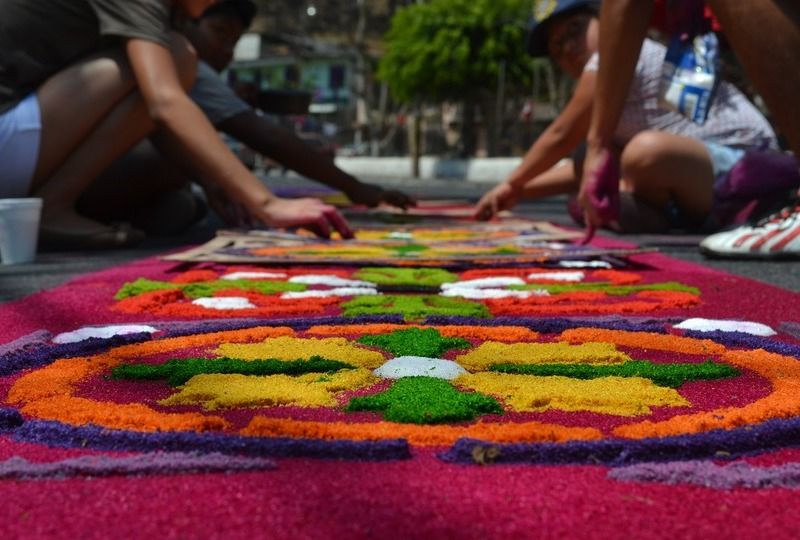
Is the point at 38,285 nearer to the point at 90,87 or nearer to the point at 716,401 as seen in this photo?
the point at 90,87

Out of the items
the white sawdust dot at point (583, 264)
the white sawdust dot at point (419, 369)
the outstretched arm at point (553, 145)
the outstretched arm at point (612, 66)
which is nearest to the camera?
the white sawdust dot at point (419, 369)

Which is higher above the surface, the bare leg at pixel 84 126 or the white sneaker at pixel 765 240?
the bare leg at pixel 84 126

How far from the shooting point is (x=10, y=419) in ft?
2.71

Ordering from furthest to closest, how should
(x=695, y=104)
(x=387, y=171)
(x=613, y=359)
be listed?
(x=387, y=171) → (x=695, y=104) → (x=613, y=359)

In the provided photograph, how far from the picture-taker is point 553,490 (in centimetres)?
67

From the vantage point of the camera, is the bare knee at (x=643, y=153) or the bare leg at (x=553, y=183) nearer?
the bare knee at (x=643, y=153)

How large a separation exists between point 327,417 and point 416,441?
0.12 m

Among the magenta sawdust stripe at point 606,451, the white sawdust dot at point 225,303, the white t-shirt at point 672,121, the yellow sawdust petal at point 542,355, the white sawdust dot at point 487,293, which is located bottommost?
the white sawdust dot at point 225,303

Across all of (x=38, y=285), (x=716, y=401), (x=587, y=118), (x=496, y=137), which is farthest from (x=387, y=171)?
(x=716, y=401)

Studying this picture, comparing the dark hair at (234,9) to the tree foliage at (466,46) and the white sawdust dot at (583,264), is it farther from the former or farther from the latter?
the tree foliage at (466,46)

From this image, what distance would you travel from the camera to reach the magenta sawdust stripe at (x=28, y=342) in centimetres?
112

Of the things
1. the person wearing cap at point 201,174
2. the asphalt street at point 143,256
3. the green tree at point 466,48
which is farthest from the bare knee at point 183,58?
the green tree at point 466,48

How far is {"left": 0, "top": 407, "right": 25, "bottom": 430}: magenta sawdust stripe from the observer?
0.82m

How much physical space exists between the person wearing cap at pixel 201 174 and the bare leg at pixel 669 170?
2.96ft
